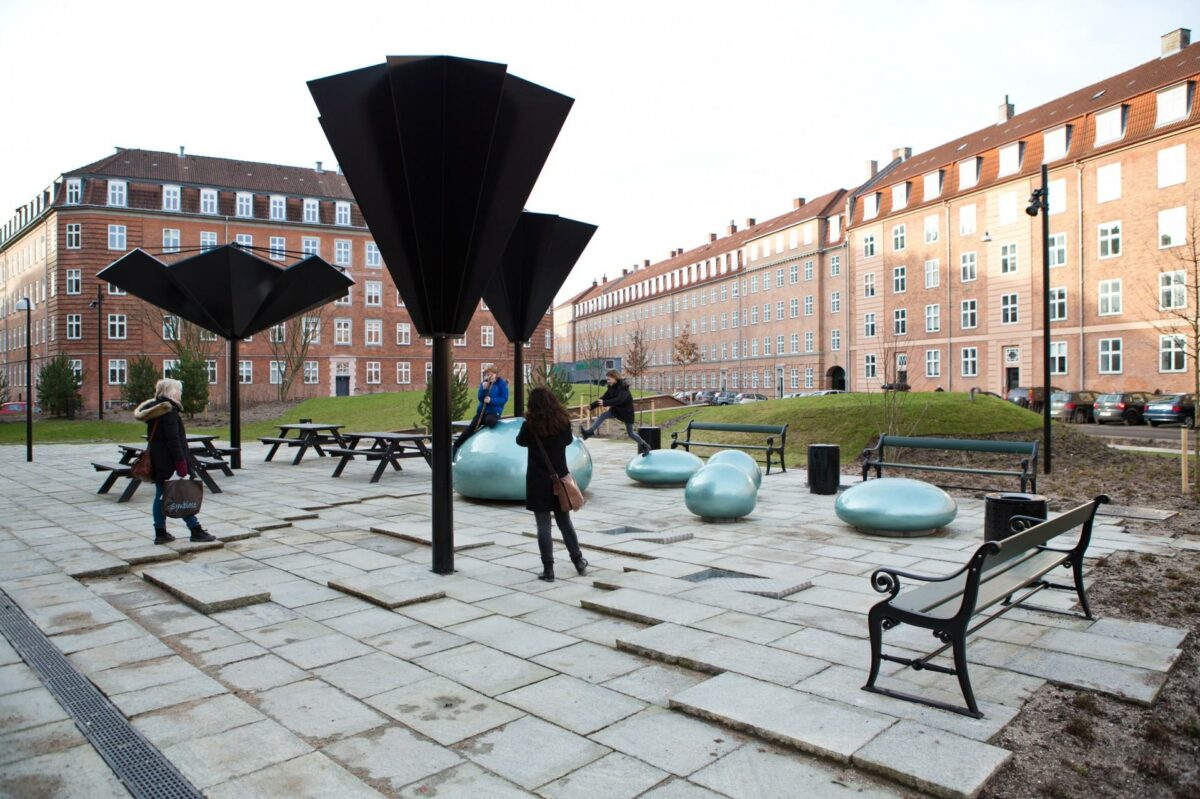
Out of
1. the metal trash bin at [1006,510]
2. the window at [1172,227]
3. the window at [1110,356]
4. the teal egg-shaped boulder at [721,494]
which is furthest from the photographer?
the window at [1110,356]

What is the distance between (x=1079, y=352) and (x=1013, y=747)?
43750 mm

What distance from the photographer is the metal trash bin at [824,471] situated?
42.1 feet

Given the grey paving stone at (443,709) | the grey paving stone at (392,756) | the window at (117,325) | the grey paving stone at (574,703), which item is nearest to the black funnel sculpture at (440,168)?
the grey paving stone at (443,709)

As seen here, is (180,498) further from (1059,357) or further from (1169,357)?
(1059,357)

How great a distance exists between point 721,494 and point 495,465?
3.40 meters

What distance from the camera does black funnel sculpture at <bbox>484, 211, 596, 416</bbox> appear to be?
1424 cm

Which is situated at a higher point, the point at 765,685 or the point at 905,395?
the point at 905,395

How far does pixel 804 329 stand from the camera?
6825 cm

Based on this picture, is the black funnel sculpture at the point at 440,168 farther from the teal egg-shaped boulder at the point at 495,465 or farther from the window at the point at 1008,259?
the window at the point at 1008,259

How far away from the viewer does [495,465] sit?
11.7 meters

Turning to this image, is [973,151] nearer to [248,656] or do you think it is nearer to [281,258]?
[281,258]

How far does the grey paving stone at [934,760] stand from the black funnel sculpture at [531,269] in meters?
10.9

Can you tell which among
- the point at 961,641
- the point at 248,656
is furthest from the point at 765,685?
the point at 248,656

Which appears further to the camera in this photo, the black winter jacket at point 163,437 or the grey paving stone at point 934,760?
the black winter jacket at point 163,437
